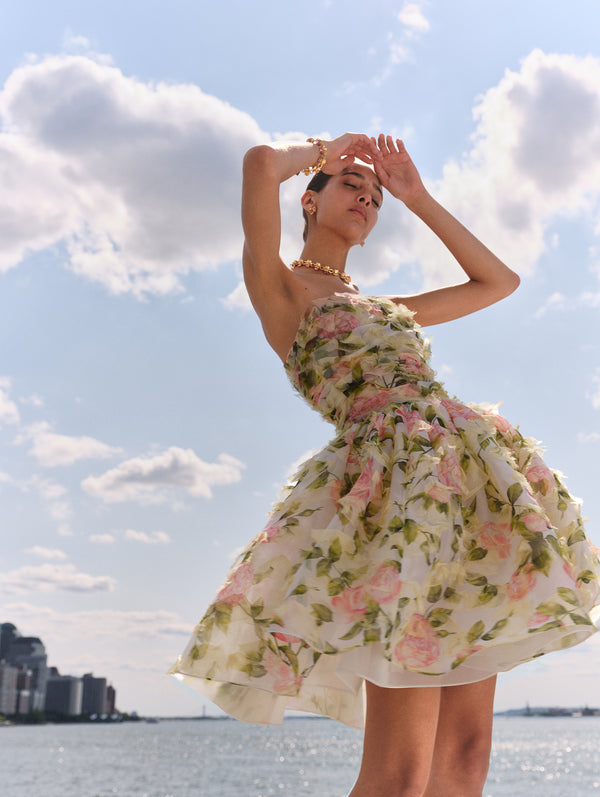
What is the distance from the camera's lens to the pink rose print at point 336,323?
258 cm

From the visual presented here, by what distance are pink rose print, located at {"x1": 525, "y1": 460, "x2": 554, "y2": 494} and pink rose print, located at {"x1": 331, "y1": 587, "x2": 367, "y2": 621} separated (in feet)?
2.47

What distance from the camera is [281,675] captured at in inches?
73.9

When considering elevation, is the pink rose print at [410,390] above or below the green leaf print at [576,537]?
above

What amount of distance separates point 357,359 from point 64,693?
383ft

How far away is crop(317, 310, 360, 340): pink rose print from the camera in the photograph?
→ 2.58 m

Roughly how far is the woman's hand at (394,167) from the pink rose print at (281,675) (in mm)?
1907

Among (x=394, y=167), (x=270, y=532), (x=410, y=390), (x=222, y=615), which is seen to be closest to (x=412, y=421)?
(x=410, y=390)

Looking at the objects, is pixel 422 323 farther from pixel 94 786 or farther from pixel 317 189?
pixel 94 786

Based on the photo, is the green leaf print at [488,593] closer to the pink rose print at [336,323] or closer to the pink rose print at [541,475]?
the pink rose print at [541,475]

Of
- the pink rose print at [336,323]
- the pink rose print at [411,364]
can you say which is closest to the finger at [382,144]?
the pink rose print at [336,323]

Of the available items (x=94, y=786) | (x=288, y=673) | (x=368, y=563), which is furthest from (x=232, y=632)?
(x=94, y=786)

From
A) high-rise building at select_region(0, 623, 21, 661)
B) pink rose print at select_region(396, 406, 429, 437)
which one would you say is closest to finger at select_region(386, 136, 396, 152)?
pink rose print at select_region(396, 406, 429, 437)

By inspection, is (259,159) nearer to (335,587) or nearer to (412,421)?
(412,421)

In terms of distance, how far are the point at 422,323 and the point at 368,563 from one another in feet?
5.13
